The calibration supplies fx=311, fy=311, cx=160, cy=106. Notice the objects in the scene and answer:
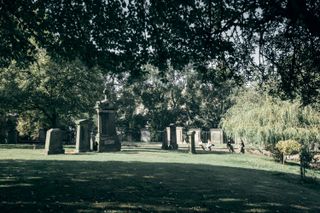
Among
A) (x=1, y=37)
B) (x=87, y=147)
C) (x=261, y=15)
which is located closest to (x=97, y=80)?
(x=87, y=147)

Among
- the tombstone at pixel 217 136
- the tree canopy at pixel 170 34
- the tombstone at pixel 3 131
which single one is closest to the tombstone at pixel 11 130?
the tombstone at pixel 3 131

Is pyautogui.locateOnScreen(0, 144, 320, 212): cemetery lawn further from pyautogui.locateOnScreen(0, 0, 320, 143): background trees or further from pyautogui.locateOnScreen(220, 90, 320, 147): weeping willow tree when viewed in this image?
pyautogui.locateOnScreen(220, 90, 320, 147): weeping willow tree

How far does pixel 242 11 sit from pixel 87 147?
1916 centimetres

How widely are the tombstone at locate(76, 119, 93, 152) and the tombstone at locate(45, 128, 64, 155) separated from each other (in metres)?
2.32

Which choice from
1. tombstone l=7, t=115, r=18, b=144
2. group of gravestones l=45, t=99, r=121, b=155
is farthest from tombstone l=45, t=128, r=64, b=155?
tombstone l=7, t=115, r=18, b=144

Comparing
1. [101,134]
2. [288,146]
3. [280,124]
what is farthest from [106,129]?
[288,146]

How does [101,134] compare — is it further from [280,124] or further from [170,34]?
[170,34]

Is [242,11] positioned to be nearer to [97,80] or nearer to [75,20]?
[75,20]

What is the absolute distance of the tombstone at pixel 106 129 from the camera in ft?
86.1

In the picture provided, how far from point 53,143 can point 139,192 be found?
48.1 feet

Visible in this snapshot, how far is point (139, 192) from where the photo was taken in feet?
31.2

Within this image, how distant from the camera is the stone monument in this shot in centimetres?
2623

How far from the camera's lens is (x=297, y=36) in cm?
1088

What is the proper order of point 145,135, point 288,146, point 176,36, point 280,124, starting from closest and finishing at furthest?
1. point 176,36
2. point 288,146
3. point 280,124
4. point 145,135
